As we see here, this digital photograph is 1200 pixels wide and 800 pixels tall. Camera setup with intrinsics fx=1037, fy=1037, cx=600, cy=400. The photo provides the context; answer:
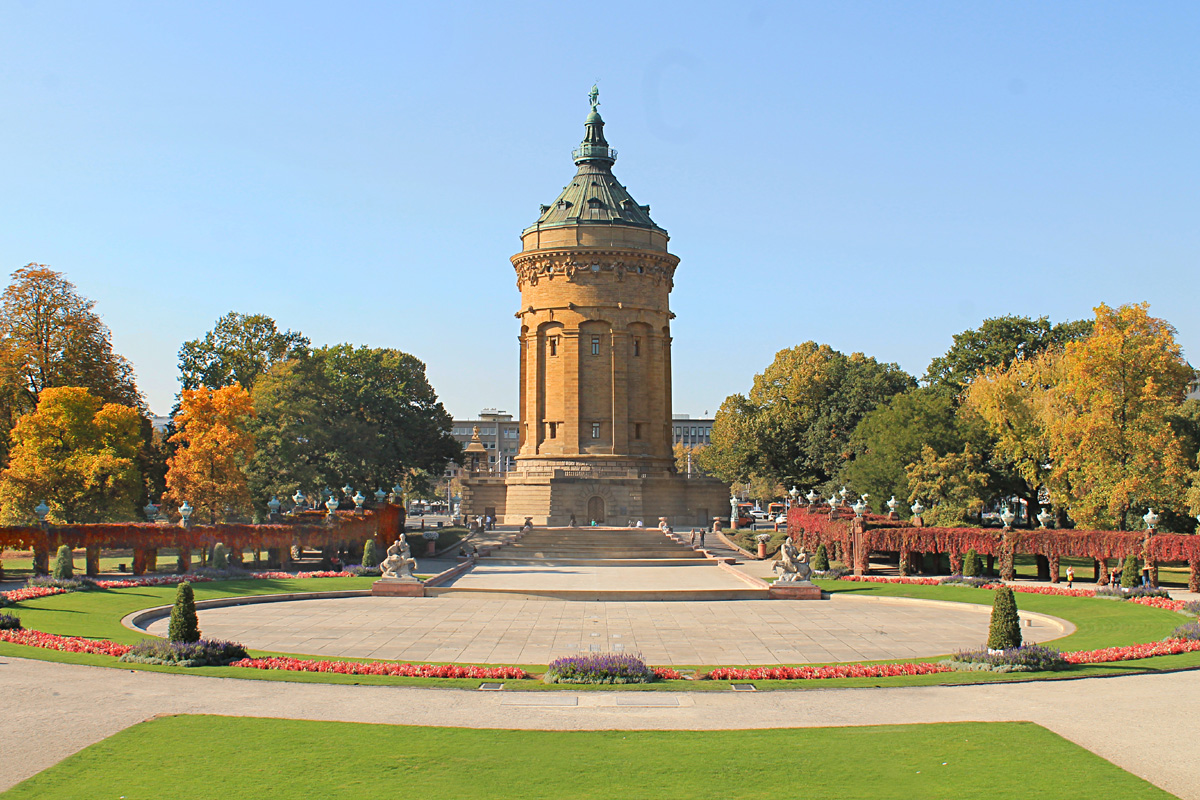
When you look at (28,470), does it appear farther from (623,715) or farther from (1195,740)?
(1195,740)

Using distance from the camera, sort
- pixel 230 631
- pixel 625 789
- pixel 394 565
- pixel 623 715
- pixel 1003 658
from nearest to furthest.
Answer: pixel 625 789, pixel 623 715, pixel 1003 658, pixel 230 631, pixel 394 565

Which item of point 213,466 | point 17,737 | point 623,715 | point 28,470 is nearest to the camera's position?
point 17,737

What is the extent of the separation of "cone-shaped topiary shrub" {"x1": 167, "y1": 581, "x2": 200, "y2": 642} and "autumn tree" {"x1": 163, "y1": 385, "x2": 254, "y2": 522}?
30.6 meters

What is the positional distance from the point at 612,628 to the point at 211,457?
29828 mm

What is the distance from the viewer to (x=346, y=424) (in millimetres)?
64812

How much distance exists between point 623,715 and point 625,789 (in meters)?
4.83

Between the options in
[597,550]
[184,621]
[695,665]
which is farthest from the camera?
[597,550]

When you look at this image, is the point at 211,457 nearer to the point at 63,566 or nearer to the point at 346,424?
the point at 346,424

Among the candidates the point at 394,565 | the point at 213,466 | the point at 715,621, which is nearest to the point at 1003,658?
the point at 715,621

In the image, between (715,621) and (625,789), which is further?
(715,621)

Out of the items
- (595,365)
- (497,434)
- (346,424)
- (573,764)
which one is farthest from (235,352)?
(497,434)

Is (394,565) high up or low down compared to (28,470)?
down

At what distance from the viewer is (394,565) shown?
40250 mm

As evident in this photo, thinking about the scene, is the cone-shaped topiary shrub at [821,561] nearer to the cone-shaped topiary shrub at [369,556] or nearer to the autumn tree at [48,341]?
the cone-shaped topiary shrub at [369,556]
